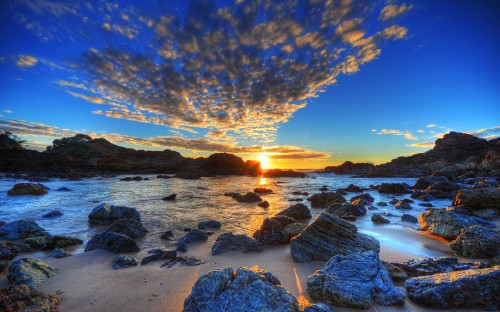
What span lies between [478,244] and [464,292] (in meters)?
4.23

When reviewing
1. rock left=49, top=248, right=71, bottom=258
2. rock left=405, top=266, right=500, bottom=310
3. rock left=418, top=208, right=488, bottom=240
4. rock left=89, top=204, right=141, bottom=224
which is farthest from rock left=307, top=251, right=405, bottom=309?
rock left=89, top=204, right=141, bottom=224

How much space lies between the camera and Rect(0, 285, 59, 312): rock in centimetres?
374

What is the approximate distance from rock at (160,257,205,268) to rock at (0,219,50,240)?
6.19m

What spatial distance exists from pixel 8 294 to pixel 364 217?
1456cm

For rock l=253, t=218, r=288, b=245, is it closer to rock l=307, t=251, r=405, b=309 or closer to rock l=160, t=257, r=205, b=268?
rock l=160, t=257, r=205, b=268

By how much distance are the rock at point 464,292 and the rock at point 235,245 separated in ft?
14.9

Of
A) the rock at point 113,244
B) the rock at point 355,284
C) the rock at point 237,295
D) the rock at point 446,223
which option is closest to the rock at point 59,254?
the rock at point 113,244

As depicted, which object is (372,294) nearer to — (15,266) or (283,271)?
(283,271)

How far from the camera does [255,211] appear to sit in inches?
625

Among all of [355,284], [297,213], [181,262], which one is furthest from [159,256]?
[297,213]

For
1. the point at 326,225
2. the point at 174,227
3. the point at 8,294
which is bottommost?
the point at 174,227

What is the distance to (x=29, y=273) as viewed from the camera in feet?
18.0

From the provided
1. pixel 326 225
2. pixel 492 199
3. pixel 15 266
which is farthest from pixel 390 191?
pixel 15 266

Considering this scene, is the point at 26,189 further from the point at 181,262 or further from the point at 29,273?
the point at 181,262
